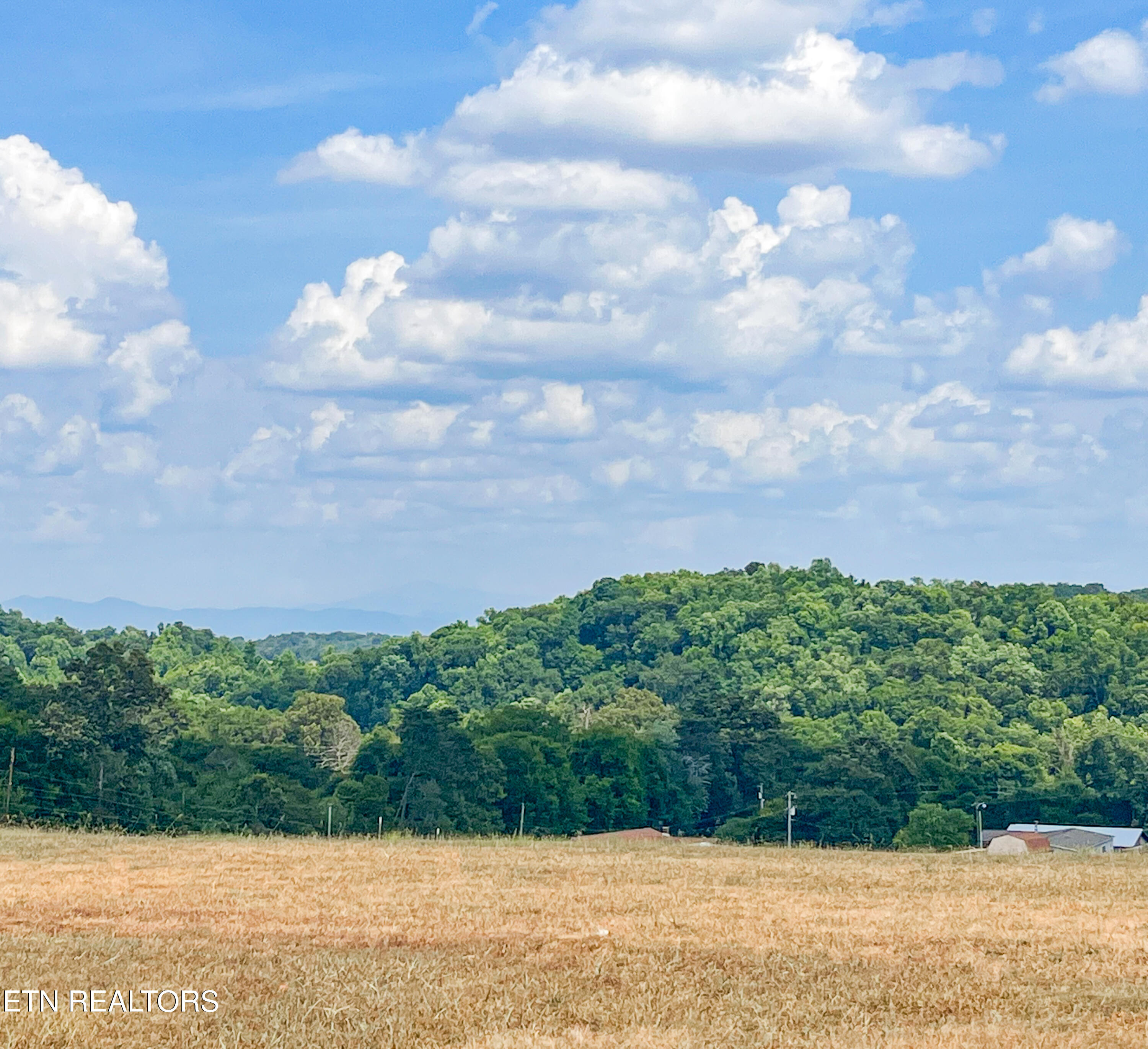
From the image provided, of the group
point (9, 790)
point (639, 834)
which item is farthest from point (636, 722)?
point (9, 790)

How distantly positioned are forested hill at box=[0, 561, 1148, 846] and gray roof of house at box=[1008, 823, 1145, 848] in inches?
58.7

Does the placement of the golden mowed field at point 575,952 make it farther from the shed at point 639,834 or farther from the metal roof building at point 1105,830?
the metal roof building at point 1105,830

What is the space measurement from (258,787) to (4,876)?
45.4 metres

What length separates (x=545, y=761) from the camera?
87.8 metres

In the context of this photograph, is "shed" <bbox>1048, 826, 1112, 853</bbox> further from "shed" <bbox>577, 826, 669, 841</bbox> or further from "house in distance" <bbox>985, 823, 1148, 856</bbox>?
"shed" <bbox>577, 826, 669, 841</bbox>

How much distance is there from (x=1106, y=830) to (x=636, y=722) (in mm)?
38741

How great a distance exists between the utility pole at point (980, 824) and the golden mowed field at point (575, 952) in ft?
174

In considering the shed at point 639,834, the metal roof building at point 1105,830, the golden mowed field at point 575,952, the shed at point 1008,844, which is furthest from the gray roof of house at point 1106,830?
the golden mowed field at point 575,952

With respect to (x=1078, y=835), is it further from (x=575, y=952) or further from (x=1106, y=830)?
(x=575, y=952)

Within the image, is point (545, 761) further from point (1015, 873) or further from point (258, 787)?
point (1015, 873)

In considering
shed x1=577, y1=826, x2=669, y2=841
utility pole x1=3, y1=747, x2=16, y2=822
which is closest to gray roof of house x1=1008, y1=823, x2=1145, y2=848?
shed x1=577, y1=826, x2=669, y2=841

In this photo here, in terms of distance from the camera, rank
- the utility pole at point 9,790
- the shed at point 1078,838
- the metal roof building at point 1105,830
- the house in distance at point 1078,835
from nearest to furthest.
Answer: the utility pole at point 9,790 < the house in distance at point 1078,835 < the metal roof building at point 1105,830 < the shed at point 1078,838

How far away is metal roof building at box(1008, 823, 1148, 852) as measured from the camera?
8900 cm

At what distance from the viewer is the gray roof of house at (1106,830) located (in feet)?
292
